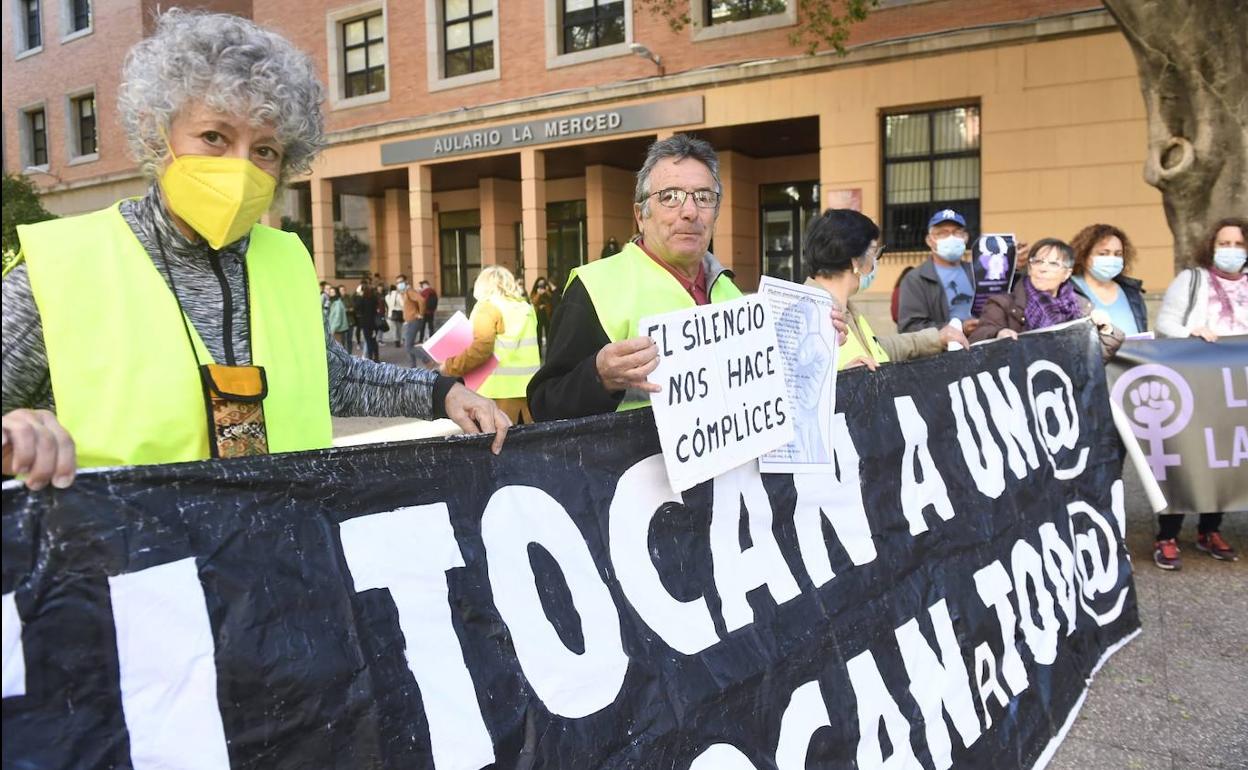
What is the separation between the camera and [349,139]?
2106cm

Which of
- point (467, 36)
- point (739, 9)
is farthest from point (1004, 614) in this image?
point (467, 36)

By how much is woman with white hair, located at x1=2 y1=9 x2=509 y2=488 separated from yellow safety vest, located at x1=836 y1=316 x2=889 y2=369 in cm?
198

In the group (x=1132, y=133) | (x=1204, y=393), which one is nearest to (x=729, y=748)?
(x=1204, y=393)

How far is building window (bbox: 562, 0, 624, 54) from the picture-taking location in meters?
17.6

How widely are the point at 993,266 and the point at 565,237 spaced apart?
17.3 metres

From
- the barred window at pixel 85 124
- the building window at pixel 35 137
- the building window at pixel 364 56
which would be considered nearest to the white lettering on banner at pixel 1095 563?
the building window at pixel 364 56

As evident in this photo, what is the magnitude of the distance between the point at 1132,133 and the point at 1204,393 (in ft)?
31.5

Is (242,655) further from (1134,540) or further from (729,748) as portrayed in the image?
(1134,540)

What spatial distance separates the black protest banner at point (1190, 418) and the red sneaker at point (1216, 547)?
37cm

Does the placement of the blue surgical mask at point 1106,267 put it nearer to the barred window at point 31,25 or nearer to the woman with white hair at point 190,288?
the woman with white hair at point 190,288

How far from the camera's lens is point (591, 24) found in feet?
59.0

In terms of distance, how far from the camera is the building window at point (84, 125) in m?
28.8

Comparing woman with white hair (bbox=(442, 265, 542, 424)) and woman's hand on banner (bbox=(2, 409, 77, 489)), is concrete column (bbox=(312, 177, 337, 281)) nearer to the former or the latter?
woman with white hair (bbox=(442, 265, 542, 424))

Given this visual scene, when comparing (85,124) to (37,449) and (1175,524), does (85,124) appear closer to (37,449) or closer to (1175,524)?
(1175,524)
